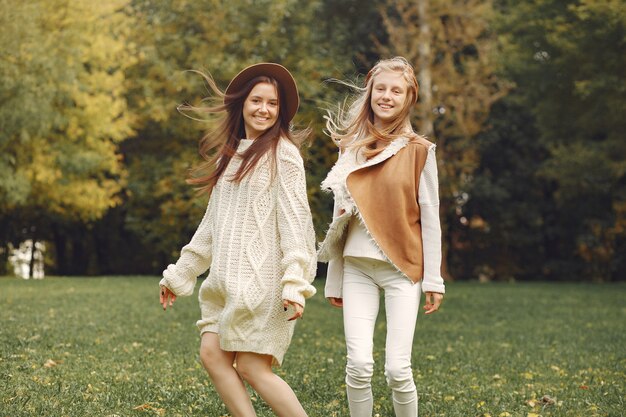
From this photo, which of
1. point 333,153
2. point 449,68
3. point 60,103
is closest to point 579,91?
point 449,68

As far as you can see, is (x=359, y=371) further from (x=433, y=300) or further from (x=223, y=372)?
(x=223, y=372)

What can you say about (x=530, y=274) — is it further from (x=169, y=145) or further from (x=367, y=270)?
(x=367, y=270)

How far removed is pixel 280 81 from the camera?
4551 millimetres

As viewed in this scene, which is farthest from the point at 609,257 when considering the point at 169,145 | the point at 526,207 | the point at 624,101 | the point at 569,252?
the point at 169,145

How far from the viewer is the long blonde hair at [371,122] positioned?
187 inches

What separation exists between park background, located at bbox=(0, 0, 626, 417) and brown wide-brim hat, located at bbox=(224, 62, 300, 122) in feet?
12.7

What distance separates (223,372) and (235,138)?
49.9 inches

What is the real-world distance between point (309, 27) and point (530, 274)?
1217 centimetres

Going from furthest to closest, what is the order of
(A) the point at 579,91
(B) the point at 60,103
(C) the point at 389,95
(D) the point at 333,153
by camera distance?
(D) the point at 333,153 < (B) the point at 60,103 < (A) the point at 579,91 < (C) the point at 389,95

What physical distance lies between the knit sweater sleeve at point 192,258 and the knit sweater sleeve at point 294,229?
460 mm

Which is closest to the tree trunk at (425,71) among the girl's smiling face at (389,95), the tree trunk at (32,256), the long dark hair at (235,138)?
the tree trunk at (32,256)

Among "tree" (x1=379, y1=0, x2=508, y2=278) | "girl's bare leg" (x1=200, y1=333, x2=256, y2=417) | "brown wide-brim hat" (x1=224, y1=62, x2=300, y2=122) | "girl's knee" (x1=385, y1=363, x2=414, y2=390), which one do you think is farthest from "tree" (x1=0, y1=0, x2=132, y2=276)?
"girl's knee" (x1=385, y1=363, x2=414, y2=390)

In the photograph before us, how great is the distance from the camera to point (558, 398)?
6.62 m

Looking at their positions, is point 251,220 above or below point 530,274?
above
